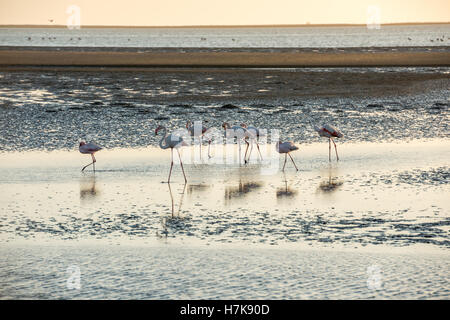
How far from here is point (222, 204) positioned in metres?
11.0

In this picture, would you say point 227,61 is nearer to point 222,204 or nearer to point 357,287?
point 222,204

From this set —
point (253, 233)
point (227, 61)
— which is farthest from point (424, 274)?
point (227, 61)

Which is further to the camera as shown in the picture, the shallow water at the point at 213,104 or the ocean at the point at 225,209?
the shallow water at the point at 213,104

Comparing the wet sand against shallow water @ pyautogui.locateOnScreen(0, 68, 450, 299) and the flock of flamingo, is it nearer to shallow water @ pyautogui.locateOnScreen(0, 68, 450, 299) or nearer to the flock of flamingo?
shallow water @ pyautogui.locateOnScreen(0, 68, 450, 299)

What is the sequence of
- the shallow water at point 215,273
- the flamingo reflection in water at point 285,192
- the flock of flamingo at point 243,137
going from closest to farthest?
the shallow water at point 215,273 < the flamingo reflection in water at point 285,192 < the flock of flamingo at point 243,137

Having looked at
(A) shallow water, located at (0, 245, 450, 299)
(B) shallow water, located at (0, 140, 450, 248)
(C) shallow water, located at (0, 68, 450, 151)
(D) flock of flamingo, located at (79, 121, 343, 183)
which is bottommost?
(A) shallow water, located at (0, 245, 450, 299)

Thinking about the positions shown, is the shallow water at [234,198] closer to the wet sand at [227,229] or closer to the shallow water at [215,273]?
the wet sand at [227,229]

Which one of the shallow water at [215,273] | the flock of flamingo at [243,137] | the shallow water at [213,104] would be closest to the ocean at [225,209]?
the shallow water at [215,273]

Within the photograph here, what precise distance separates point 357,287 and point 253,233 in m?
2.30

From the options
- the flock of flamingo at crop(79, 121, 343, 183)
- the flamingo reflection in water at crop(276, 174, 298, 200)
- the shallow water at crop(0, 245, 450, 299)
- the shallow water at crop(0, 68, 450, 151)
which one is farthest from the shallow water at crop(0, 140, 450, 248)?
the shallow water at crop(0, 68, 450, 151)

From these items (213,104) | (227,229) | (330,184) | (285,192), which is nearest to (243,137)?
(330,184)

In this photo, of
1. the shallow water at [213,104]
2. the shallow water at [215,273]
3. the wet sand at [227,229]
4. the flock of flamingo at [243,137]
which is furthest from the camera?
the shallow water at [213,104]

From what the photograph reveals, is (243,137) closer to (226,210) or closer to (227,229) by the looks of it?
(226,210)

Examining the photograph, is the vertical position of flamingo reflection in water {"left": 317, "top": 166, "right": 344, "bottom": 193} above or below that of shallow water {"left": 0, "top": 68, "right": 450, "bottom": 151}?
below
